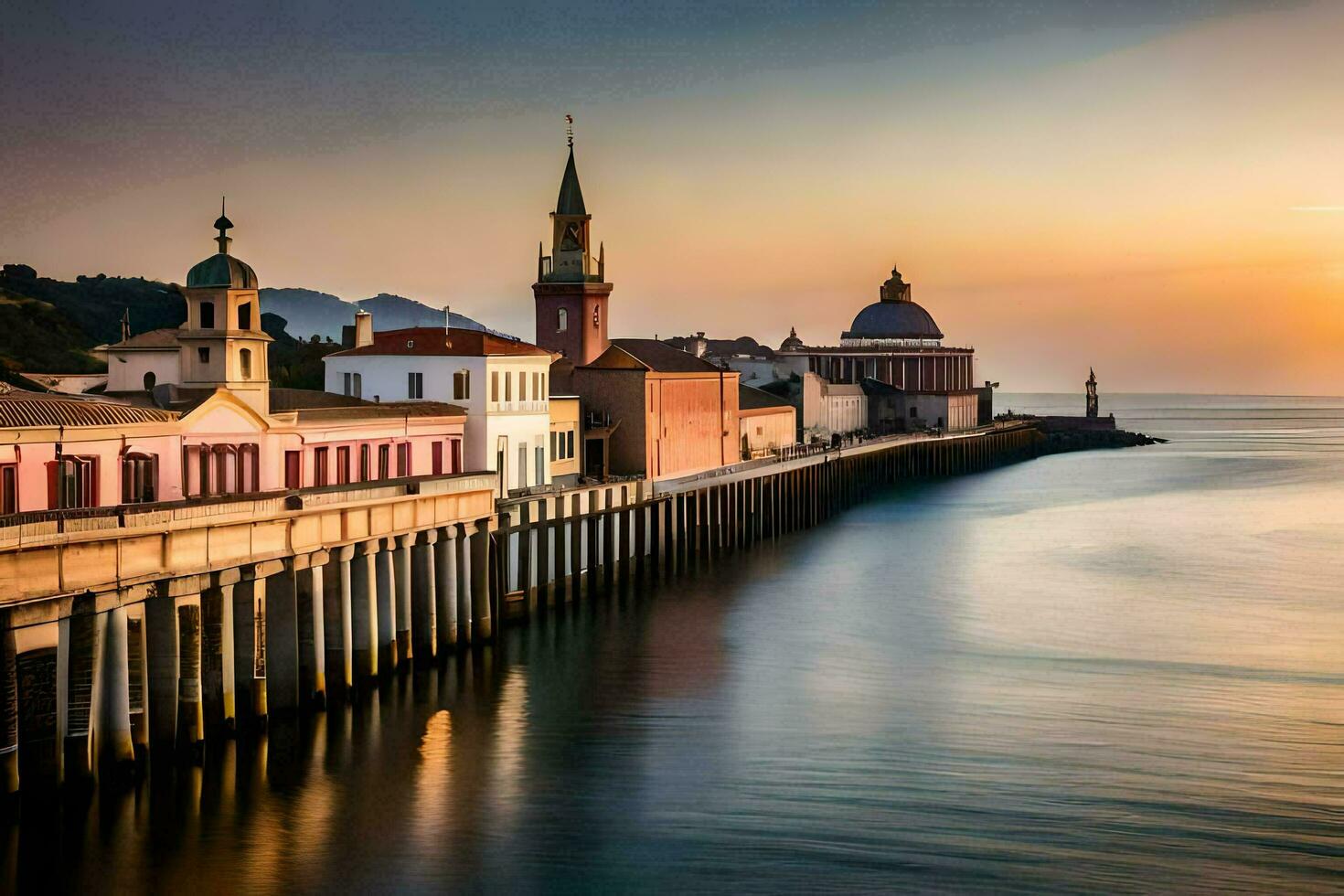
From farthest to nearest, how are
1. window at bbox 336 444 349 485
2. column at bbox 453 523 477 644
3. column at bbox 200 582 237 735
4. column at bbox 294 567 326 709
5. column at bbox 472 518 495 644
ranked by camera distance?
window at bbox 336 444 349 485, column at bbox 472 518 495 644, column at bbox 453 523 477 644, column at bbox 294 567 326 709, column at bbox 200 582 237 735

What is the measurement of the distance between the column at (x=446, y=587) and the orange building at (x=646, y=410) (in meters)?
25.7

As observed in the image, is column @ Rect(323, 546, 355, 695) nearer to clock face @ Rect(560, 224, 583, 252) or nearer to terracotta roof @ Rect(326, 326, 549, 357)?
terracotta roof @ Rect(326, 326, 549, 357)

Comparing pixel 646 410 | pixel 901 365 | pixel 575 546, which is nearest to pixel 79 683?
pixel 575 546

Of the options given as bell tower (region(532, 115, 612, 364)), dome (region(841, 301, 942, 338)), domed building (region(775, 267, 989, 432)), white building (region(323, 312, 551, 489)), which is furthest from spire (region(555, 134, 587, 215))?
dome (region(841, 301, 942, 338))

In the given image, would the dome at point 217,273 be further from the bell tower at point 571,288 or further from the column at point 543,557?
the bell tower at point 571,288

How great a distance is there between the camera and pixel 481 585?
43438 millimetres

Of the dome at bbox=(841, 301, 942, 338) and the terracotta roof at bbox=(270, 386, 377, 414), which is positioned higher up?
the dome at bbox=(841, 301, 942, 338)

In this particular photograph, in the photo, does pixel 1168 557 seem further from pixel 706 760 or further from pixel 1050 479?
pixel 1050 479

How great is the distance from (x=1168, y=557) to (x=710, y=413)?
22.0m

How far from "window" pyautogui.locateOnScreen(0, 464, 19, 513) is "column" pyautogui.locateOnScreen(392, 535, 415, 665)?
907cm

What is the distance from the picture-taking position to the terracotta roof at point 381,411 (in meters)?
44.9

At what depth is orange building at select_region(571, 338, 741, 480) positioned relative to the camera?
6938 cm

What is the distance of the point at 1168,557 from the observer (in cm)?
7225

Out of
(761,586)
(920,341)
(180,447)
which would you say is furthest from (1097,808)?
(920,341)
